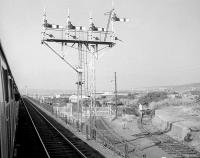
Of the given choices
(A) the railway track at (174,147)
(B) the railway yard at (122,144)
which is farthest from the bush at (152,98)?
(A) the railway track at (174,147)

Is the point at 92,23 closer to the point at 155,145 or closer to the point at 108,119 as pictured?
the point at 155,145

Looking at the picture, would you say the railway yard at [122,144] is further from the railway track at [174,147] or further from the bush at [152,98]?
the bush at [152,98]

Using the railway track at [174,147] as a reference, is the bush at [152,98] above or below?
above

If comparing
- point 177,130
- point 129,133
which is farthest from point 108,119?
point 177,130

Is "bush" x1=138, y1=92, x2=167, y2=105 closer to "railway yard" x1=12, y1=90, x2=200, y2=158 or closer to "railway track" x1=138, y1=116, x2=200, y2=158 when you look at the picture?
"railway yard" x1=12, y1=90, x2=200, y2=158

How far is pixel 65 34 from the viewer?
66.9ft

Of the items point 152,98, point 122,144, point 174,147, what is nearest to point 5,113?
point 122,144

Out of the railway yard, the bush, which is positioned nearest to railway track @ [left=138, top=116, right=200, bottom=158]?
the railway yard

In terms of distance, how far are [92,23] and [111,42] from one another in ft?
5.59

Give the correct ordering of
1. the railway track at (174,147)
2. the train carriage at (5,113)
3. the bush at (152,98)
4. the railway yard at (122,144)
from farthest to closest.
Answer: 1. the bush at (152,98)
2. the railway track at (174,147)
3. the railway yard at (122,144)
4. the train carriage at (5,113)

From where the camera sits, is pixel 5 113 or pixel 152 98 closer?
pixel 5 113

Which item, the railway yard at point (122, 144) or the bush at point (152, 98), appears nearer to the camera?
the railway yard at point (122, 144)

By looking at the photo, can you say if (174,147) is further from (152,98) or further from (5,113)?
(152,98)

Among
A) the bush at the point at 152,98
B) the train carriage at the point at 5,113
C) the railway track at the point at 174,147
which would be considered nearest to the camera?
the train carriage at the point at 5,113
